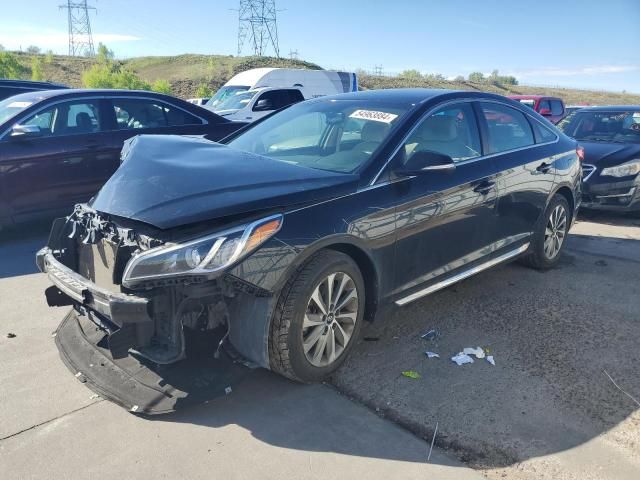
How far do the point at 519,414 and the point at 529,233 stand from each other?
2362 millimetres

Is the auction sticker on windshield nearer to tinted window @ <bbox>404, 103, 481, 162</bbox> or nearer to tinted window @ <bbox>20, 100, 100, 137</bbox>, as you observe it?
tinted window @ <bbox>404, 103, 481, 162</bbox>

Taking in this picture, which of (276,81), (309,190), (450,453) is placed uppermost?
(276,81)

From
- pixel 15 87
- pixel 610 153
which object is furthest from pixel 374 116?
pixel 15 87

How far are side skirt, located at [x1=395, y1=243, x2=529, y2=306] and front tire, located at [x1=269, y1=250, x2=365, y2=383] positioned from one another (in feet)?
1.44

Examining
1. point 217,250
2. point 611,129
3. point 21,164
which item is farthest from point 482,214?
point 611,129

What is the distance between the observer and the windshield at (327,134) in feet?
12.2

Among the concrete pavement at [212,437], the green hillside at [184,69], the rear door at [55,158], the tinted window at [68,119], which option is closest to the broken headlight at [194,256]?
the concrete pavement at [212,437]

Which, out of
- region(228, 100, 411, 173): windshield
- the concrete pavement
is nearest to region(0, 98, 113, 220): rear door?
region(228, 100, 411, 173): windshield

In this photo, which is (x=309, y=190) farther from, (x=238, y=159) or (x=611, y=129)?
(x=611, y=129)

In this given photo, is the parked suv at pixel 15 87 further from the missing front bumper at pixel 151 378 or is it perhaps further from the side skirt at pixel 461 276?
the side skirt at pixel 461 276

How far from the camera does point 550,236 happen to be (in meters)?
5.38

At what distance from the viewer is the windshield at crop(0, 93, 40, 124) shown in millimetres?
6363

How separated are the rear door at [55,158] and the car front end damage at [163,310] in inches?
138

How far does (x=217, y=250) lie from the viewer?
2758mm
